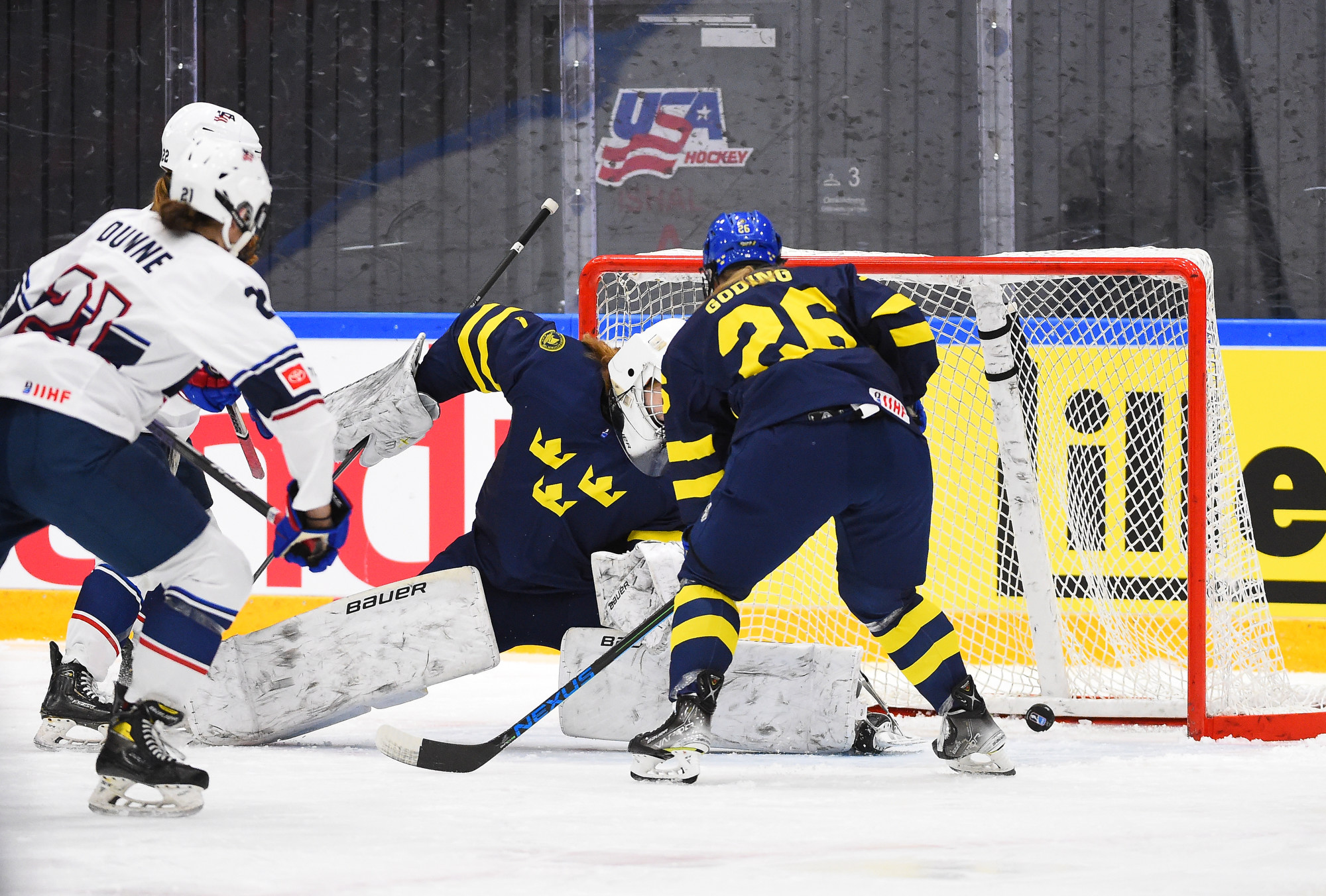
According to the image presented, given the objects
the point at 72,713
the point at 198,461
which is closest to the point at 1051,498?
the point at 198,461

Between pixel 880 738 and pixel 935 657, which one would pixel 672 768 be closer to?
pixel 935 657

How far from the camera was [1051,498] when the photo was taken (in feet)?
13.0

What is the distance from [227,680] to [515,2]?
3.34 meters

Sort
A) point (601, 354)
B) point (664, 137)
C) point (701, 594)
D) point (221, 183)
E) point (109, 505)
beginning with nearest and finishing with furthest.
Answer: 1. point (109, 505)
2. point (221, 183)
3. point (701, 594)
4. point (601, 354)
5. point (664, 137)

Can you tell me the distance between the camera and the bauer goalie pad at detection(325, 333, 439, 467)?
3166mm

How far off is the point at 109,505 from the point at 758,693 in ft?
4.48

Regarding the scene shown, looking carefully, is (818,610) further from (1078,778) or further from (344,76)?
(344,76)

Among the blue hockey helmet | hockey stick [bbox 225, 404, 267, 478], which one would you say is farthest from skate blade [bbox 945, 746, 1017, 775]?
hockey stick [bbox 225, 404, 267, 478]

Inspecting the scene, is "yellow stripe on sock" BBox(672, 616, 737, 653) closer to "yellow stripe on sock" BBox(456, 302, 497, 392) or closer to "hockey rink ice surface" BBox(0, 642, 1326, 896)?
"hockey rink ice surface" BBox(0, 642, 1326, 896)

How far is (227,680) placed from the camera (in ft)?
9.77

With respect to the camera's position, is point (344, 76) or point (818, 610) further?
point (344, 76)

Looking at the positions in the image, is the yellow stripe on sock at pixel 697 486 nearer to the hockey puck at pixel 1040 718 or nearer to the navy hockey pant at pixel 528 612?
the navy hockey pant at pixel 528 612

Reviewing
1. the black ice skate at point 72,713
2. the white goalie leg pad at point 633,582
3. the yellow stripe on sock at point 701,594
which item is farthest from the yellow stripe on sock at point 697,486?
the black ice skate at point 72,713

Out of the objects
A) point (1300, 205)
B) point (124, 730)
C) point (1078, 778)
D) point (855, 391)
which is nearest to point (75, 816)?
point (124, 730)
